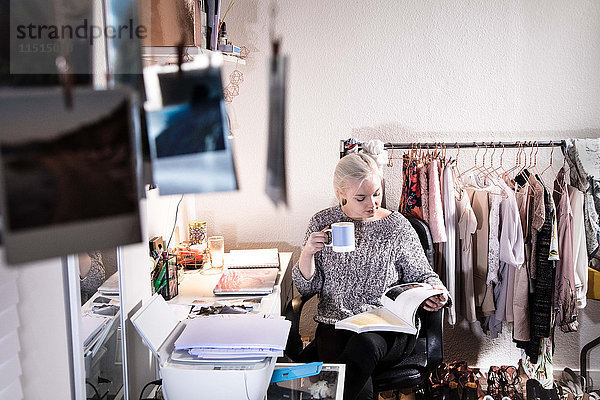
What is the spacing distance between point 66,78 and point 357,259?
236 cm

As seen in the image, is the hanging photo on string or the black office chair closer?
the hanging photo on string

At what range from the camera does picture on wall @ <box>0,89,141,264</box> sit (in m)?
0.19

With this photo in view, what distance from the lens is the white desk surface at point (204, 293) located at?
2250 millimetres

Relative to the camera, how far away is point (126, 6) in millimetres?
246

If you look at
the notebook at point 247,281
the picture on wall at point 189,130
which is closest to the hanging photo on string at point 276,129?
the picture on wall at point 189,130

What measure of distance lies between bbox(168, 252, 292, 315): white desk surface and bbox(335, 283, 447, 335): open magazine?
28cm

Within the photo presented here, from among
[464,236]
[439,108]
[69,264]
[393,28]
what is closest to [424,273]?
[464,236]

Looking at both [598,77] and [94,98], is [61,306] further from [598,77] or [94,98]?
[598,77]

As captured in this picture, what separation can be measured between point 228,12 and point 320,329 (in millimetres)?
1657

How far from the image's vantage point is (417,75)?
3031 millimetres

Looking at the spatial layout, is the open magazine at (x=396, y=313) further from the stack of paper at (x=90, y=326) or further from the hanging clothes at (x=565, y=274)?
the stack of paper at (x=90, y=326)

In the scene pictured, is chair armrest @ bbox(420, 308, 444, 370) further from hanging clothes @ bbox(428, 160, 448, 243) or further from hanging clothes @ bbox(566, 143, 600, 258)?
hanging clothes @ bbox(566, 143, 600, 258)

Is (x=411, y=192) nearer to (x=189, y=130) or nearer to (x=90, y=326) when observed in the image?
(x=90, y=326)

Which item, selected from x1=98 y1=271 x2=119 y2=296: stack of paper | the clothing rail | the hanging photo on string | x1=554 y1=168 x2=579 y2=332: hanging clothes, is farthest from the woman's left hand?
the hanging photo on string
